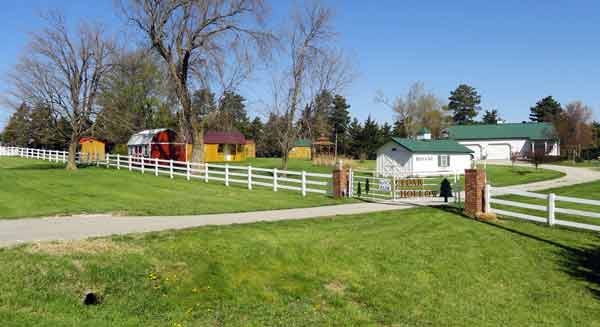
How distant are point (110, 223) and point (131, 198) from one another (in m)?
6.49

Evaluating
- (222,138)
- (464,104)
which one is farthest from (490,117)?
(222,138)

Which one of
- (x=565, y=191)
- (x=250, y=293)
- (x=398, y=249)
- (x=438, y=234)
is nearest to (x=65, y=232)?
(x=250, y=293)

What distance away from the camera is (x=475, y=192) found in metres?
13.8

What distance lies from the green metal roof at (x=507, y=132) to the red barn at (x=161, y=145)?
3785 cm

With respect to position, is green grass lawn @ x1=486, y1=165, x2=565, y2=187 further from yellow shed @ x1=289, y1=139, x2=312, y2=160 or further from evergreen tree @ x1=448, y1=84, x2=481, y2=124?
evergreen tree @ x1=448, y1=84, x2=481, y2=124

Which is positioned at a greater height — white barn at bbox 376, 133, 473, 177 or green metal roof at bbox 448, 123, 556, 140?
green metal roof at bbox 448, 123, 556, 140

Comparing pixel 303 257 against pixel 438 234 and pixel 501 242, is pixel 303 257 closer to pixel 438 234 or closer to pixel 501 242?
pixel 438 234

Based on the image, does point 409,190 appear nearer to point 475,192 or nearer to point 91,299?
point 475,192

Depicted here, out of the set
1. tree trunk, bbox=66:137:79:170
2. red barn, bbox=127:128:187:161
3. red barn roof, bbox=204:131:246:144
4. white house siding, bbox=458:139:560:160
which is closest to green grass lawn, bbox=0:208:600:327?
tree trunk, bbox=66:137:79:170

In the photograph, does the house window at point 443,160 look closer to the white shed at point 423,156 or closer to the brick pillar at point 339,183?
the white shed at point 423,156

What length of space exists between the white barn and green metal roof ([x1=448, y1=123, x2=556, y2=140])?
25407mm

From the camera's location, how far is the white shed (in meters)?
36.5

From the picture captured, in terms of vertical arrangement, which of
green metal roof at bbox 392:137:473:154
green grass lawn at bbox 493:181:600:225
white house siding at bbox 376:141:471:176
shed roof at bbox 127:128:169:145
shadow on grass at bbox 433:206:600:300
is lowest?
shadow on grass at bbox 433:206:600:300

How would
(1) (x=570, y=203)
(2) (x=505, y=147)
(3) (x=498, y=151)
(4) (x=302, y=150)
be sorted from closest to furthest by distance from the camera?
(1) (x=570, y=203), (2) (x=505, y=147), (3) (x=498, y=151), (4) (x=302, y=150)
